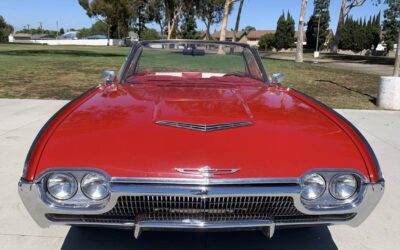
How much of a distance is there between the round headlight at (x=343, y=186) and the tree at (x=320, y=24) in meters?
71.1

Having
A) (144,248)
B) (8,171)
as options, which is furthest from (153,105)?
(8,171)

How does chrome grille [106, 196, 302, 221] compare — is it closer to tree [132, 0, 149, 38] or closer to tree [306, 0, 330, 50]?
tree [132, 0, 149, 38]

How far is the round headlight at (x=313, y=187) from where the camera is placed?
206 centimetres

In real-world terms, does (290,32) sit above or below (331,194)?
above

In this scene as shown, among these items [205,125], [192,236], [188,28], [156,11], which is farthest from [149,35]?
[205,125]

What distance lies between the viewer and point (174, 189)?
1.94 metres

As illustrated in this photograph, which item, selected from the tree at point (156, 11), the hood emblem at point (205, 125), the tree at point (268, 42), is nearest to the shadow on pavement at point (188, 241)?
the hood emblem at point (205, 125)

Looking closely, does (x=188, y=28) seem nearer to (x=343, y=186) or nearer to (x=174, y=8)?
(x=174, y=8)

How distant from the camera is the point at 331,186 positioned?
2.10 metres

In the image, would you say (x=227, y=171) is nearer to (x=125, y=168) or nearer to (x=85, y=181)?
(x=125, y=168)

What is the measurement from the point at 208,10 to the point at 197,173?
50.5 metres

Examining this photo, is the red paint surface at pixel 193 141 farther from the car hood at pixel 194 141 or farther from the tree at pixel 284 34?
the tree at pixel 284 34

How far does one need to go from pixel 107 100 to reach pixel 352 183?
1.55 m

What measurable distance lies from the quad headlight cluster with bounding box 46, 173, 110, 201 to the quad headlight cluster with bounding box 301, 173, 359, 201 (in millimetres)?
977
